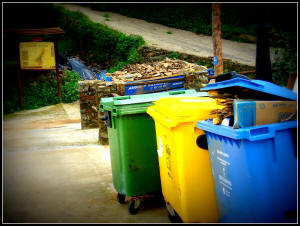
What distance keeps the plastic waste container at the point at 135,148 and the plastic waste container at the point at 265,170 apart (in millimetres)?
1559

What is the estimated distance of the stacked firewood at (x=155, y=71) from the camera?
10.6 meters

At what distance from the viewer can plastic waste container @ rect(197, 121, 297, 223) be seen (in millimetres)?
2605

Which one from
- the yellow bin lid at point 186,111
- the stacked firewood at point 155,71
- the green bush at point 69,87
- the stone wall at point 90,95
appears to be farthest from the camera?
the green bush at point 69,87

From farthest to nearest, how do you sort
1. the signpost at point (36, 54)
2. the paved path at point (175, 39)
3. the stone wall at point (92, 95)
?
the paved path at point (175, 39) < the signpost at point (36, 54) < the stone wall at point (92, 95)

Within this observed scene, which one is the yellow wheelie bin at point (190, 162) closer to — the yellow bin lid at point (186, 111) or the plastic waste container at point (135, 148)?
the yellow bin lid at point (186, 111)

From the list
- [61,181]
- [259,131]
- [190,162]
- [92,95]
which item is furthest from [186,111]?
[92,95]

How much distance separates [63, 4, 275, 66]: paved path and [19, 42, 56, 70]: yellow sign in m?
5.60

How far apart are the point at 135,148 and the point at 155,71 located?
735cm

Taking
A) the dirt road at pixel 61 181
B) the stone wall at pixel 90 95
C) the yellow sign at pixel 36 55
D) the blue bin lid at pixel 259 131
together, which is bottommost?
the dirt road at pixel 61 181

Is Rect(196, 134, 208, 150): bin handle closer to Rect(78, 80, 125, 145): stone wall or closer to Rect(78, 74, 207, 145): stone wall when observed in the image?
Rect(78, 80, 125, 145): stone wall

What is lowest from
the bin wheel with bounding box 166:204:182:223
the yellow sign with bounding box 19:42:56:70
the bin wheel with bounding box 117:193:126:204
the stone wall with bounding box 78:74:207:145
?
the bin wheel with bounding box 117:193:126:204

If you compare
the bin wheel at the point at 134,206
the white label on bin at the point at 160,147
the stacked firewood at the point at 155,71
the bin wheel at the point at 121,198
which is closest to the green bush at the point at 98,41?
the stacked firewood at the point at 155,71

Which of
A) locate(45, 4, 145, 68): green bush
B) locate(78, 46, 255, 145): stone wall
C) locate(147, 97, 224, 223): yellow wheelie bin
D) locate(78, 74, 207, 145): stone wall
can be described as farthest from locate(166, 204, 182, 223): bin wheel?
locate(45, 4, 145, 68): green bush

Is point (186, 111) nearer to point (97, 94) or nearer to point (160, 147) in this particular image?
point (160, 147)
